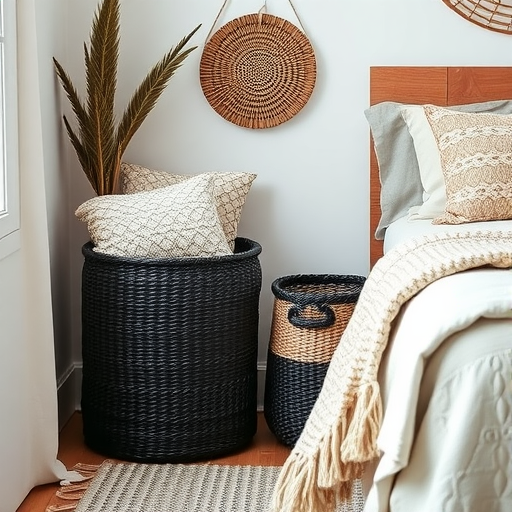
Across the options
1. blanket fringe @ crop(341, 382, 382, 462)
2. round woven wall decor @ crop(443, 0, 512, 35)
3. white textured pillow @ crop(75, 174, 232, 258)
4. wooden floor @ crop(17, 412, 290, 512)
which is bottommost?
wooden floor @ crop(17, 412, 290, 512)

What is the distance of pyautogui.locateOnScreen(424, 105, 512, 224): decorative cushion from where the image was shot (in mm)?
2594

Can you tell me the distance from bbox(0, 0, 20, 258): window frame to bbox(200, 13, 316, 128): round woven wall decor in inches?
36.2

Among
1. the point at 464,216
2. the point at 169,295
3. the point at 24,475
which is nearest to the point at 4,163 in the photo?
the point at 169,295

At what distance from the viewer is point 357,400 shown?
176cm

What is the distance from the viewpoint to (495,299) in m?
1.61

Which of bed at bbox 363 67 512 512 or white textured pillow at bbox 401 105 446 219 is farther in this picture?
white textured pillow at bbox 401 105 446 219

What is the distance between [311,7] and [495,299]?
175 centimetres

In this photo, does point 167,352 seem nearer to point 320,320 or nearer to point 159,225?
point 159,225

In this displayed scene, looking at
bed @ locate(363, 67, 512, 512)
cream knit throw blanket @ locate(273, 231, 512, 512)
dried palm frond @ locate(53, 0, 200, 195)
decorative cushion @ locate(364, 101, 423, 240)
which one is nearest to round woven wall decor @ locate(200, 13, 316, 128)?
dried palm frond @ locate(53, 0, 200, 195)

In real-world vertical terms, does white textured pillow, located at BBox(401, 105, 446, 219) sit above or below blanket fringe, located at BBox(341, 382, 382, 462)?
above

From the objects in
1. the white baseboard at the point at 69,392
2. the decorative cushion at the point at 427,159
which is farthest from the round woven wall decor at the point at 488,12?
the white baseboard at the point at 69,392

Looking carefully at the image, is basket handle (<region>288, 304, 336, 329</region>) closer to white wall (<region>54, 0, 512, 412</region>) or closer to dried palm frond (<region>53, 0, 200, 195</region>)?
white wall (<region>54, 0, 512, 412</region>)

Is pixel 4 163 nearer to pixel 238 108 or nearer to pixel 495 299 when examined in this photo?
pixel 238 108

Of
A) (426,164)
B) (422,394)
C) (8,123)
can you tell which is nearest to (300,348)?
(426,164)
